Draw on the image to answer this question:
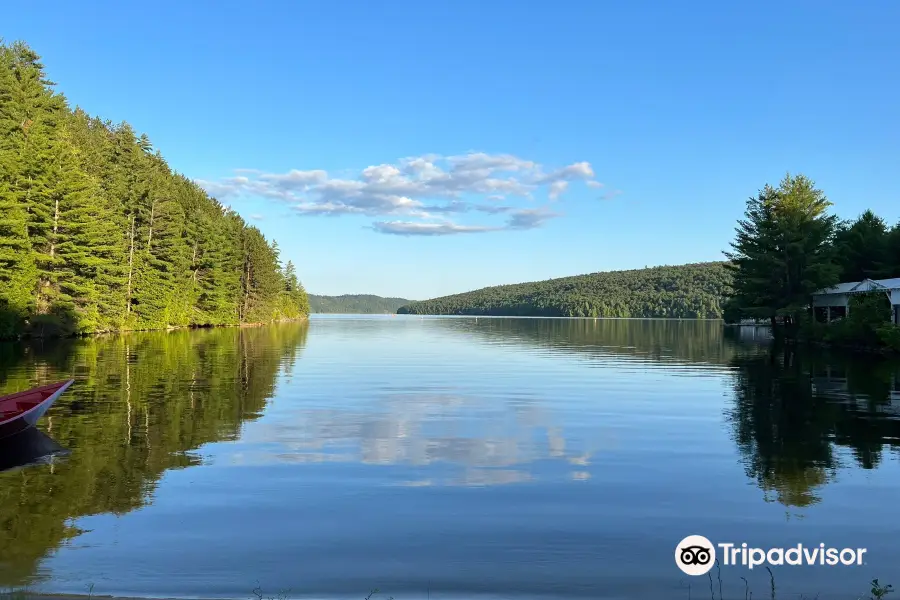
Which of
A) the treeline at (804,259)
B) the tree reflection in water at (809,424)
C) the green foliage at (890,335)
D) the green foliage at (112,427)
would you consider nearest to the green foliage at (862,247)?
the treeline at (804,259)

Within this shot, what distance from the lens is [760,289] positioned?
6222 centimetres

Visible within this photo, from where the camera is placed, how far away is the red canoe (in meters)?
13.7

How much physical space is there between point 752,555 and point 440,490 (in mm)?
5105

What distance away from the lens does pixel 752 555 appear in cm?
858

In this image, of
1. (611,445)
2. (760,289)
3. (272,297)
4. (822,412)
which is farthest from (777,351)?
(272,297)

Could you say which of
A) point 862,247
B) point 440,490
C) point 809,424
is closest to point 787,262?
point 862,247

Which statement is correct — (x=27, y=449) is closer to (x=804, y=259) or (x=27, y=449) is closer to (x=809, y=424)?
(x=809, y=424)

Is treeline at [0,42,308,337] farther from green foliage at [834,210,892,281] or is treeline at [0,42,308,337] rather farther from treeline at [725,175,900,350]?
green foliage at [834,210,892,281]

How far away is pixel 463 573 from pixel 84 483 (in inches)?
296

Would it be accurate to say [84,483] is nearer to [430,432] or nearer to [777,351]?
[430,432]

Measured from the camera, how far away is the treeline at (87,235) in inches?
1944

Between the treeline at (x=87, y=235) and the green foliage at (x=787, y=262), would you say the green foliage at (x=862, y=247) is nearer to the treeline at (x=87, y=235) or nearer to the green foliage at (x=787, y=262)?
the green foliage at (x=787, y=262)

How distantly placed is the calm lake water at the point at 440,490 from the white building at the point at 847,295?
1110 inches

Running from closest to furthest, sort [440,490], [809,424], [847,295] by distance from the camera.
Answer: [440,490] < [809,424] < [847,295]
